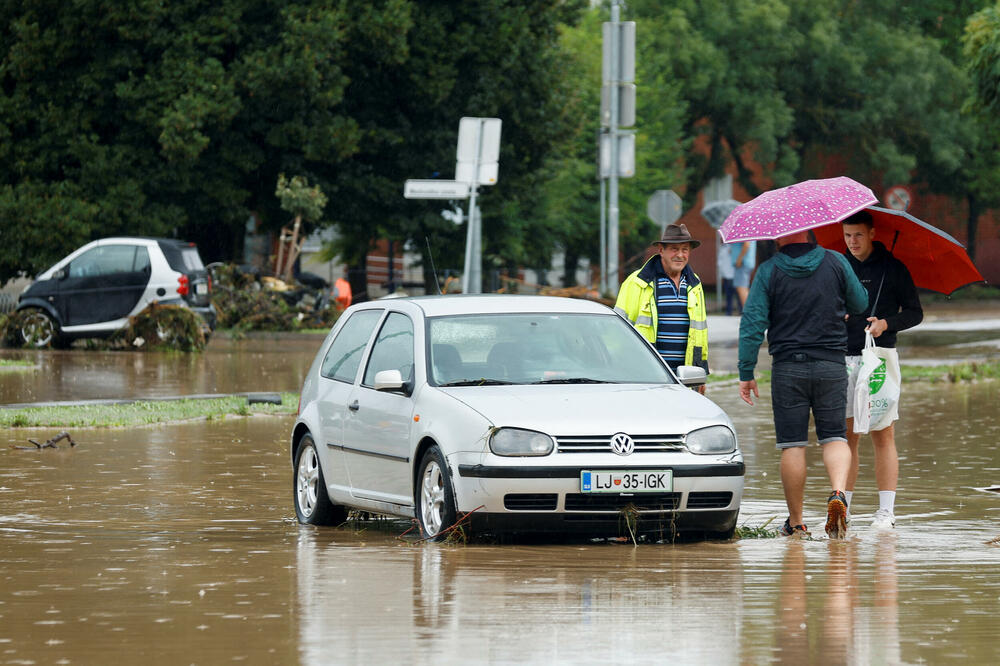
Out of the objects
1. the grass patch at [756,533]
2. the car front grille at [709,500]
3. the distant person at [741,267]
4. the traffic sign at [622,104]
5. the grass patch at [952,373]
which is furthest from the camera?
the distant person at [741,267]

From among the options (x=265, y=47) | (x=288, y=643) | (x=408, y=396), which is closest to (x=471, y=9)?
(x=265, y=47)

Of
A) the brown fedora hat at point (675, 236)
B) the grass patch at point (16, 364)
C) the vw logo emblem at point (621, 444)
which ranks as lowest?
the grass patch at point (16, 364)

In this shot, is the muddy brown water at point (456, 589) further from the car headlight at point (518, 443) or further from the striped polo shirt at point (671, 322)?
the striped polo shirt at point (671, 322)

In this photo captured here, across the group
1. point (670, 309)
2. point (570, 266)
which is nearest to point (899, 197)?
point (570, 266)

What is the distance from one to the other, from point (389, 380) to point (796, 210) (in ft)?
7.81

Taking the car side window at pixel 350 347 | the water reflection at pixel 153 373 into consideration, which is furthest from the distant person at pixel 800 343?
the water reflection at pixel 153 373

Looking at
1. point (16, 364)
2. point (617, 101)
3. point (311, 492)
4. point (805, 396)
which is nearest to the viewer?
point (805, 396)

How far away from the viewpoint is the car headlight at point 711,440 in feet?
31.4

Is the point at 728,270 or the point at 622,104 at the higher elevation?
the point at 622,104

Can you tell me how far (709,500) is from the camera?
31.4 feet

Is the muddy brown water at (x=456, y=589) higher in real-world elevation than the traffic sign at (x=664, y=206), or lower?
lower

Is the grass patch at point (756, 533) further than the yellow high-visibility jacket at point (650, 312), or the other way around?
the yellow high-visibility jacket at point (650, 312)

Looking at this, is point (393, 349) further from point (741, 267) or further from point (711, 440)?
point (741, 267)

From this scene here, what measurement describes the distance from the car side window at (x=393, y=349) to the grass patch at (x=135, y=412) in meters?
6.48
